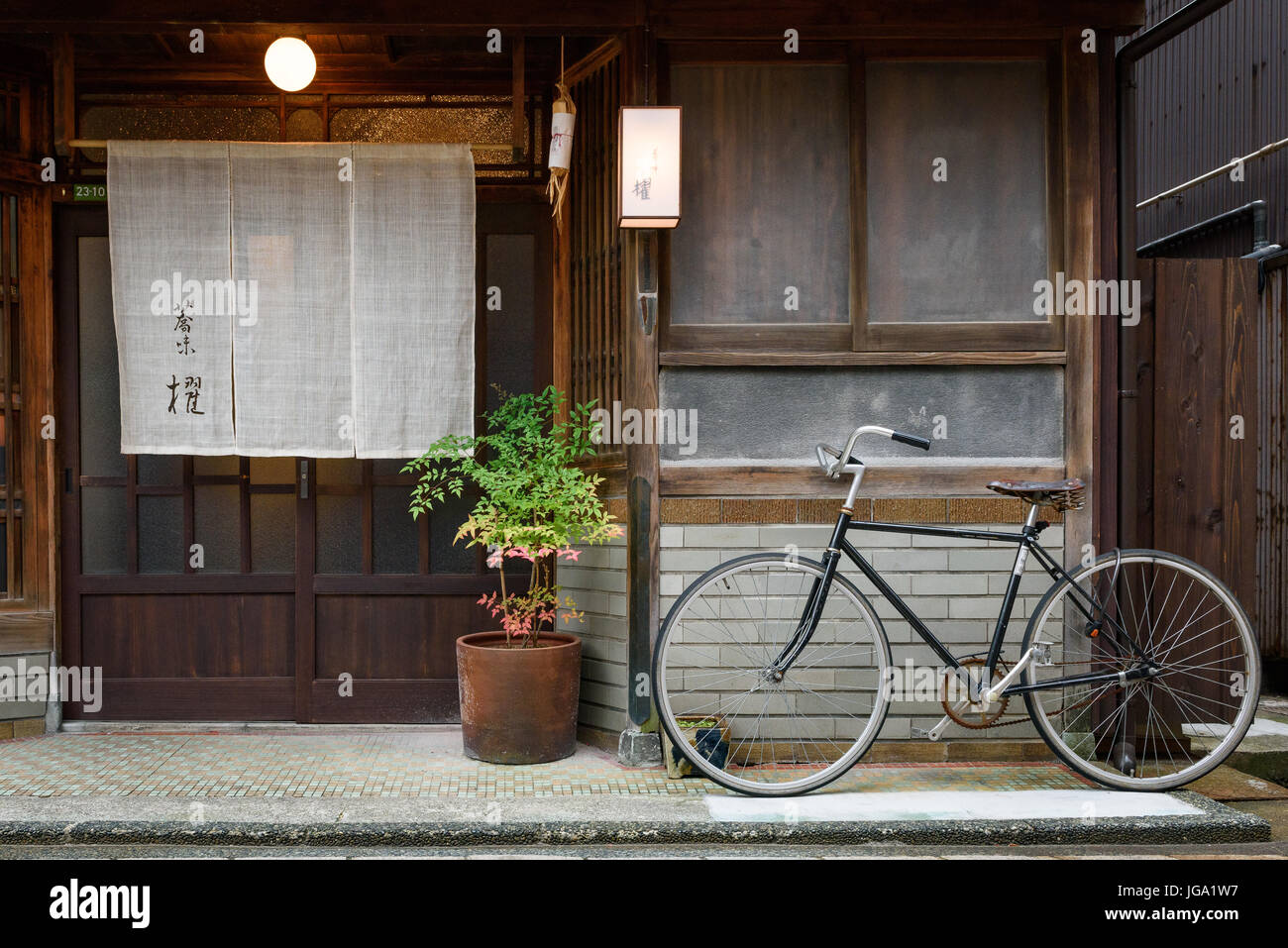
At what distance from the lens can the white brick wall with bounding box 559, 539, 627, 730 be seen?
5590 mm

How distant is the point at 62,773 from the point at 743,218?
4514mm

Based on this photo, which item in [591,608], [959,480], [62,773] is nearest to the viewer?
[62,773]

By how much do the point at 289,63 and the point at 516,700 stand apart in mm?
3690

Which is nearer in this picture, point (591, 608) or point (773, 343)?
point (773, 343)

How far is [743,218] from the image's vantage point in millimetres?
5574

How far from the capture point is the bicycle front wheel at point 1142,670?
192 inches

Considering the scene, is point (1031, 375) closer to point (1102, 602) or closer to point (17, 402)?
point (1102, 602)

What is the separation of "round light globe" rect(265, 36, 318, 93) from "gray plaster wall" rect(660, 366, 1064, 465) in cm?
263

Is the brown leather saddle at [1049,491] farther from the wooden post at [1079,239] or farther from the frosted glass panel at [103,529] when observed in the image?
the frosted glass panel at [103,529]

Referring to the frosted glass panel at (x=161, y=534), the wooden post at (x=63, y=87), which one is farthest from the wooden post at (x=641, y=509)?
the wooden post at (x=63, y=87)

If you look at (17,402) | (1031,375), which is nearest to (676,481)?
(1031,375)

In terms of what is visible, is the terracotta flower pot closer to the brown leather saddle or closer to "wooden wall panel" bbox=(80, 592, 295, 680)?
"wooden wall panel" bbox=(80, 592, 295, 680)

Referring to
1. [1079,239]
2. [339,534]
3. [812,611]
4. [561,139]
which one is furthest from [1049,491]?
[339,534]

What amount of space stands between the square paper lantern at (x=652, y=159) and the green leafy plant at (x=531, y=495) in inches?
44.4
